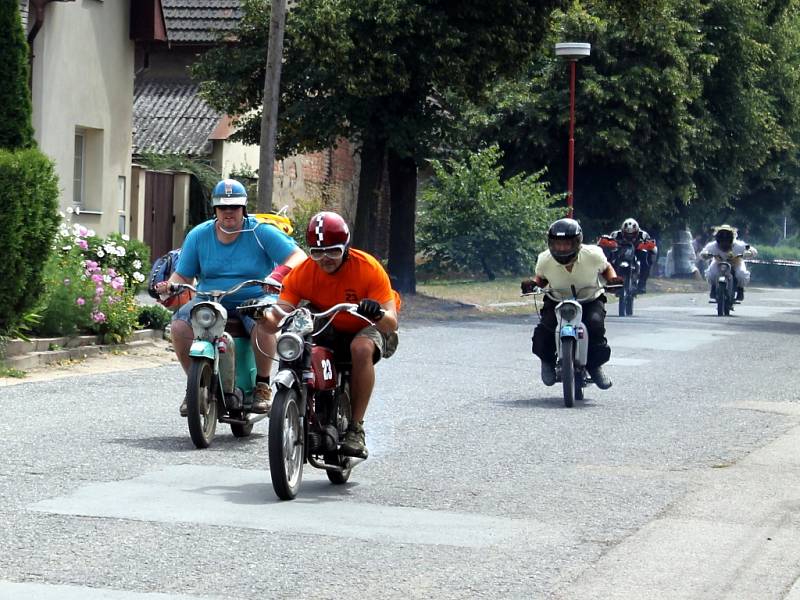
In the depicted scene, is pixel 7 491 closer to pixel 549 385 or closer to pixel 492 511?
pixel 492 511

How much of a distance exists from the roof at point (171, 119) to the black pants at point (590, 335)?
2226 cm

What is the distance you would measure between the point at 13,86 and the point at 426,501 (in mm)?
9877

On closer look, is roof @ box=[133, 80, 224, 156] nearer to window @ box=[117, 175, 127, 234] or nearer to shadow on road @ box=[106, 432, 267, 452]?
window @ box=[117, 175, 127, 234]

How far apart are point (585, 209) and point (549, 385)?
108ft

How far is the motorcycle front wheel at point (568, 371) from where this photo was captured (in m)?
14.0

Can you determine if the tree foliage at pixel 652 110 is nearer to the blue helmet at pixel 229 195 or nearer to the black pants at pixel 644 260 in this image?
the black pants at pixel 644 260

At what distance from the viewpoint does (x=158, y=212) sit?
32250 mm

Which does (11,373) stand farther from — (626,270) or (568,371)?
(626,270)

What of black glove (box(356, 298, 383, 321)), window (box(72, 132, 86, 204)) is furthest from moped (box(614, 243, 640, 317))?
black glove (box(356, 298, 383, 321))

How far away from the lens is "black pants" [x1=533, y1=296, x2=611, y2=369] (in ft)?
47.6

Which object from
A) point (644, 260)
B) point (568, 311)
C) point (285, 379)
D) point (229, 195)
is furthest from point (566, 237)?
point (644, 260)

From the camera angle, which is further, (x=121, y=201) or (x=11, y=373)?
(x=121, y=201)

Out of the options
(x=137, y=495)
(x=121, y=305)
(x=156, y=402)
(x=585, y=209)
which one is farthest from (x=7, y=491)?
(x=585, y=209)

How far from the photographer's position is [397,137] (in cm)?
2884
